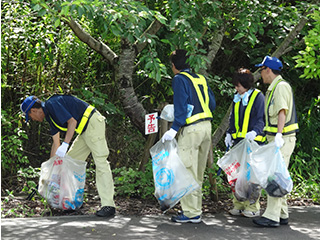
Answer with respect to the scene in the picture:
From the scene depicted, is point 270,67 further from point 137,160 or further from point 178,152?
point 137,160

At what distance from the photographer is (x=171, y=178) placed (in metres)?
5.86

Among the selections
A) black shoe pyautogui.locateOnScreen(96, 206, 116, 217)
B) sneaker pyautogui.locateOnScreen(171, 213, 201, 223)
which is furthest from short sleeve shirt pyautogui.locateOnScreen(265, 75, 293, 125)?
black shoe pyautogui.locateOnScreen(96, 206, 116, 217)

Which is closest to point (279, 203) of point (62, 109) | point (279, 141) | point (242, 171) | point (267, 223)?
point (267, 223)

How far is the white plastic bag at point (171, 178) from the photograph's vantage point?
19.2ft

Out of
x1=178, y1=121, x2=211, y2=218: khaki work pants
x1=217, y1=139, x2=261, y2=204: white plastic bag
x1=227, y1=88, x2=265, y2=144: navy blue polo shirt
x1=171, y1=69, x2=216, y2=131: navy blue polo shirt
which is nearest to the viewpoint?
x1=171, y1=69, x2=216, y2=131: navy blue polo shirt

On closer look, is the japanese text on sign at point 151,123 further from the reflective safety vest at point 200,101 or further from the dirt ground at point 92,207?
the dirt ground at point 92,207

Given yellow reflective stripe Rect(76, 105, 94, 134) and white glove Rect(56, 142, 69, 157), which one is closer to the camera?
white glove Rect(56, 142, 69, 157)

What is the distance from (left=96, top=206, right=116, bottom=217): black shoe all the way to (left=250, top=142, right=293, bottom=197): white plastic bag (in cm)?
169

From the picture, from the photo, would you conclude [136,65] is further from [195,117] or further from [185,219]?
[185,219]

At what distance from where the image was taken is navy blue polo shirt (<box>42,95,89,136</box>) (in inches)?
243

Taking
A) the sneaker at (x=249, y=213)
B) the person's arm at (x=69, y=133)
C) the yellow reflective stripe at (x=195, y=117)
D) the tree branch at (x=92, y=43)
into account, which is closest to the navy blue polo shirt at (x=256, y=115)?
the yellow reflective stripe at (x=195, y=117)

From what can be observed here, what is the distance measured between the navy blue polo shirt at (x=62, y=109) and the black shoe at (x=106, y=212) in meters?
1.03

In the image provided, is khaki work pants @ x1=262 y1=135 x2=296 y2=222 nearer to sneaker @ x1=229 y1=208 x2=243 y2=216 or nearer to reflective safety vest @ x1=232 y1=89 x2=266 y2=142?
reflective safety vest @ x1=232 y1=89 x2=266 y2=142

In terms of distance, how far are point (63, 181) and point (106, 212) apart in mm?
630
